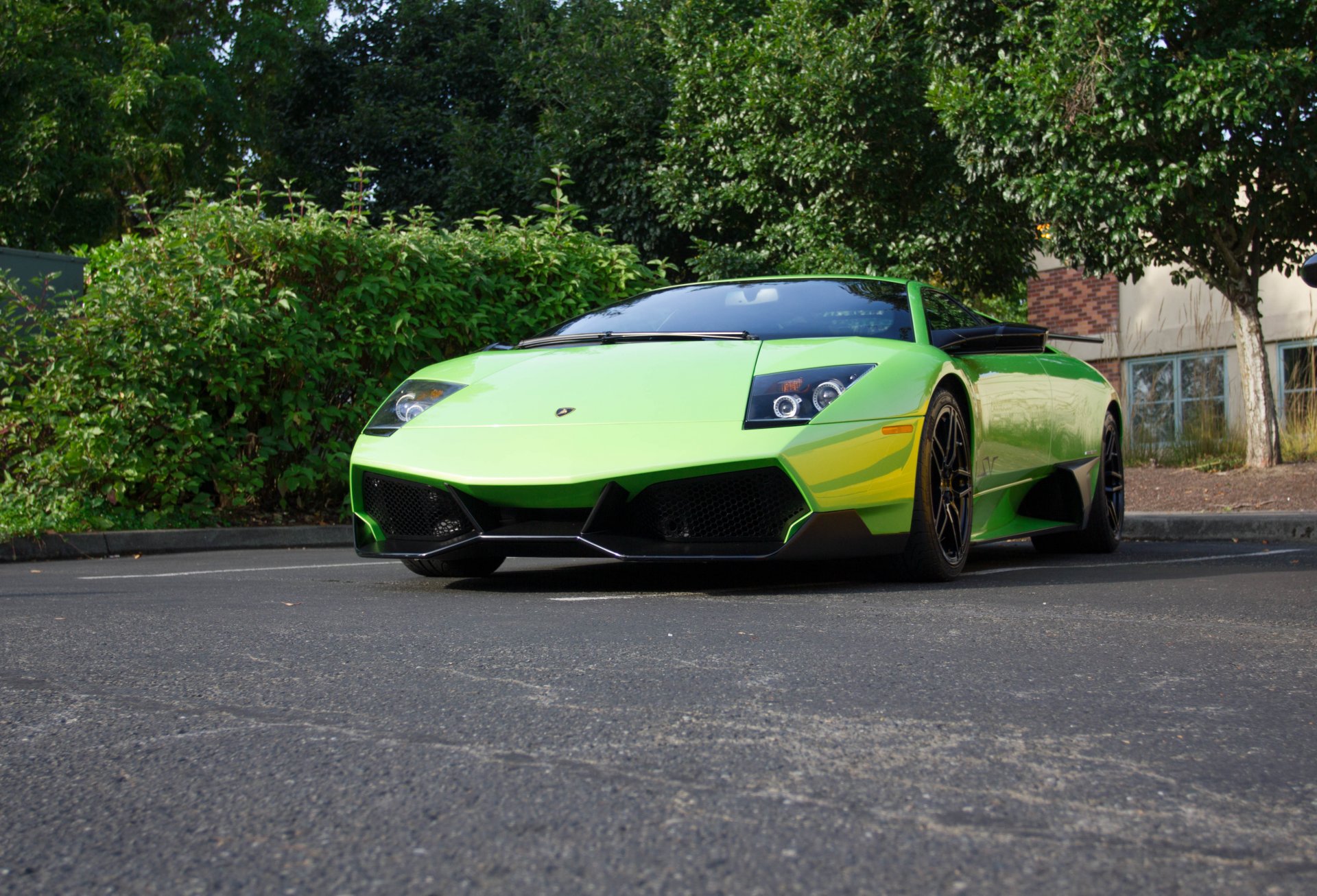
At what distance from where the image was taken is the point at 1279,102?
1205 cm

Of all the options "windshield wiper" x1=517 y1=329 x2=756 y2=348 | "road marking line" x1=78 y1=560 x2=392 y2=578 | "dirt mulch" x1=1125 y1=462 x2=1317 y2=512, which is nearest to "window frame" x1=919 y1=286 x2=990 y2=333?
"windshield wiper" x1=517 y1=329 x2=756 y2=348

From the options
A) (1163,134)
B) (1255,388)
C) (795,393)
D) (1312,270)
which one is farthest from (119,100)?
(1312,270)

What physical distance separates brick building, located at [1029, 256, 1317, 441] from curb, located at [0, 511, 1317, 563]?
854 cm

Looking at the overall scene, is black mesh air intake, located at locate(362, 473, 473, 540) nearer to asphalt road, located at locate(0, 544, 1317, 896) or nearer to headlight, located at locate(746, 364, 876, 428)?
asphalt road, located at locate(0, 544, 1317, 896)

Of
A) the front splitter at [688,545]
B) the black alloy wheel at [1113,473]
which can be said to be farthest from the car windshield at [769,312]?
the black alloy wheel at [1113,473]

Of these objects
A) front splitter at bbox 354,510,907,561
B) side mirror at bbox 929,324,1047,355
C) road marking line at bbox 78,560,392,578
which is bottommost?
road marking line at bbox 78,560,392,578

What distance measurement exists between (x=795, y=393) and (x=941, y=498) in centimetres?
89

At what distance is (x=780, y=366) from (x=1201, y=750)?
112 inches

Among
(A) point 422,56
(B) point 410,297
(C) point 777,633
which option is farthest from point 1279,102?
(A) point 422,56

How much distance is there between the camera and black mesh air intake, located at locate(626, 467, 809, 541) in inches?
199

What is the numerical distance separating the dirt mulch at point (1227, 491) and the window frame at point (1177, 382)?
20.0ft

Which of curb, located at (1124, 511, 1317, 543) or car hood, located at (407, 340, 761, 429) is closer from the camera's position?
car hood, located at (407, 340, 761, 429)

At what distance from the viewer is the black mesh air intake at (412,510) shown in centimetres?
532

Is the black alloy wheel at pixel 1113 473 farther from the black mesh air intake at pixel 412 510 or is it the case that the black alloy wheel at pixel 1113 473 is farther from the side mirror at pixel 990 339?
the black mesh air intake at pixel 412 510
